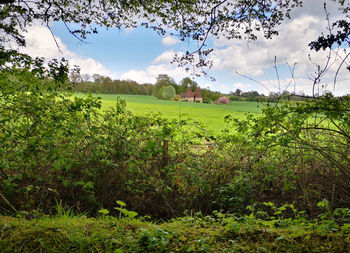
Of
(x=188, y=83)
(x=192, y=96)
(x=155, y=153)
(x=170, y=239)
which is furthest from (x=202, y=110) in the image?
(x=170, y=239)

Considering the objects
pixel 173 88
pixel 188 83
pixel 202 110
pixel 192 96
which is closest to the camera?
pixel 188 83

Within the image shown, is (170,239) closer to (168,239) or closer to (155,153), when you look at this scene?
(168,239)

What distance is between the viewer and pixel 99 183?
17.6ft

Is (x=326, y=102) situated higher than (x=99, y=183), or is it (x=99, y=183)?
(x=326, y=102)

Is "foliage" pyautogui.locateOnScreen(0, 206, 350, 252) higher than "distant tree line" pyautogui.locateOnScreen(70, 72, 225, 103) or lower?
lower

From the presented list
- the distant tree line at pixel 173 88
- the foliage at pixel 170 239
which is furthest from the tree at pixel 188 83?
the foliage at pixel 170 239

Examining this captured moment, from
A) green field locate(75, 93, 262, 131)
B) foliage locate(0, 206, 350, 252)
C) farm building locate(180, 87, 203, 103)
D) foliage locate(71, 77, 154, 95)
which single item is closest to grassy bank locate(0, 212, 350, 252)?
foliage locate(0, 206, 350, 252)

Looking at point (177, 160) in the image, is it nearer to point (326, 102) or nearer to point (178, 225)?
point (178, 225)

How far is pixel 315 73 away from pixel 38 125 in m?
4.94

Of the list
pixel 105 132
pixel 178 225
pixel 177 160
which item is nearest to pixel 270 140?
pixel 177 160

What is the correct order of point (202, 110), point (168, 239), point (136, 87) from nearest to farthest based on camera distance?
point (168, 239), point (136, 87), point (202, 110)

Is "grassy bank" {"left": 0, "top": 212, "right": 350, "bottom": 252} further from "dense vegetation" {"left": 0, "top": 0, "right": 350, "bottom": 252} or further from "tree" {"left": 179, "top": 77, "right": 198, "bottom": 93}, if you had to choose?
"tree" {"left": 179, "top": 77, "right": 198, "bottom": 93}

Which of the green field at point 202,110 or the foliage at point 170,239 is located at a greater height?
the green field at point 202,110

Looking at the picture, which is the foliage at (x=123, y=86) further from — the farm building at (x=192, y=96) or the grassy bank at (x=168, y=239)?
the grassy bank at (x=168, y=239)
